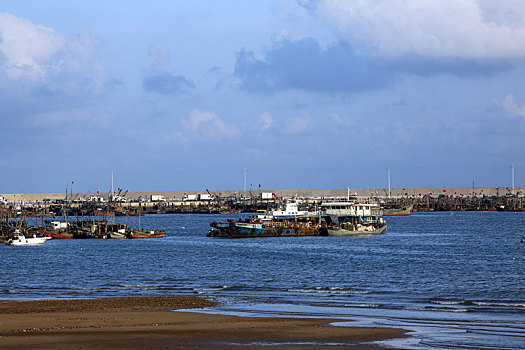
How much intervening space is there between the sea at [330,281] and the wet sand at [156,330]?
2.28 m

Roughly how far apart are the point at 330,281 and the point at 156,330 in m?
25.8

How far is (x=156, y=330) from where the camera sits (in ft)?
105

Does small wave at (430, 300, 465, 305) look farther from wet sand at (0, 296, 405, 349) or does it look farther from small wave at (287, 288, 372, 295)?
wet sand at (0, 296, 405, 349)

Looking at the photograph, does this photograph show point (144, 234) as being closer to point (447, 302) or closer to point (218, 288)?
point (218, 288)

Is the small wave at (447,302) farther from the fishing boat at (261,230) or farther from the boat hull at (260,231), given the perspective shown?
the boat hull at (260,231)

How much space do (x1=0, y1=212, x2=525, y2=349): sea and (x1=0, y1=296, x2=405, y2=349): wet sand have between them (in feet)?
7.47

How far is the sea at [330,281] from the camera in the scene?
35.8 metres

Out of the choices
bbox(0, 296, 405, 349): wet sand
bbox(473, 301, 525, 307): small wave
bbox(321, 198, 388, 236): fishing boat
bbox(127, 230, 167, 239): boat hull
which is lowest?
bbox(473, 301, 525, 307): small wave

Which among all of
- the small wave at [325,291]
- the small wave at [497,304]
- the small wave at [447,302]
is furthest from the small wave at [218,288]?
the small wave at [497,304]

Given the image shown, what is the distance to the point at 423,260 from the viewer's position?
74.8m

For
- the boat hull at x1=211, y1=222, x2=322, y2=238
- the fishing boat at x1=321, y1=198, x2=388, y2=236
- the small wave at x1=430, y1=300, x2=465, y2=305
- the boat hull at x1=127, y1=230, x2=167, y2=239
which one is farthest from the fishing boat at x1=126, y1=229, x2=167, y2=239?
the small wave at x1=430, y1=300, x2=465, y2=305

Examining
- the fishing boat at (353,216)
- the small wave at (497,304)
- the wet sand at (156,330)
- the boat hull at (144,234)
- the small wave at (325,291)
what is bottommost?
the small wave at (497,304)

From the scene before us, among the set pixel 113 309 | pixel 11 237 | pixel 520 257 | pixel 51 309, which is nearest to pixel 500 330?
pixel 113 309

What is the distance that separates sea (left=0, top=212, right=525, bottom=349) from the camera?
118 ft
